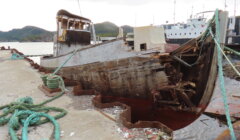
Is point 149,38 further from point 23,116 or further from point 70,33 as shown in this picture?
point 70,33

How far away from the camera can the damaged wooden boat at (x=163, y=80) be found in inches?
210

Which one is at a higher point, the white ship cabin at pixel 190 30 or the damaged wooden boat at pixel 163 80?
the white ship cabin at pixel 190 30

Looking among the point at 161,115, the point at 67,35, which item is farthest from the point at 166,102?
the point at 67,35

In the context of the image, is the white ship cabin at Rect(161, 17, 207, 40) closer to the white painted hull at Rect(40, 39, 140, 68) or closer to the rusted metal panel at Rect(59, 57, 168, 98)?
the white painted hull at Rect(40, 39, 140, 68)

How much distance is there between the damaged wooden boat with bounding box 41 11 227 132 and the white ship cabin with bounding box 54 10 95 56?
3.73 meters

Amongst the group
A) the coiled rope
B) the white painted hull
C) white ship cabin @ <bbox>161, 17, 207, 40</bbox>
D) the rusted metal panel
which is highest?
white ship cabin @ <bbox>161, 17, 207, 40</bbox>

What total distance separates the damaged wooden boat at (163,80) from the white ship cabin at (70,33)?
3.73 meters

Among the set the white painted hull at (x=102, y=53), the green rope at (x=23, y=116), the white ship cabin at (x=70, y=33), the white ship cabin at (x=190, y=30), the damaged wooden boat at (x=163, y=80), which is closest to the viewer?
the green rope at (x=23, y=116)

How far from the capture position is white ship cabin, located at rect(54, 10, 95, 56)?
9.44 metres

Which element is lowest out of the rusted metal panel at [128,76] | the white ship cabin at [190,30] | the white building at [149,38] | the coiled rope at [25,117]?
the coiled rope at [25,117]

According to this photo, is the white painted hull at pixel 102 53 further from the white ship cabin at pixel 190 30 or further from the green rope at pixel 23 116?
the white ship cabin at pixel 190 30

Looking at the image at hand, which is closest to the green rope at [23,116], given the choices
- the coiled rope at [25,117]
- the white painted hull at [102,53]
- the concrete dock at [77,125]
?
the coiled rope at [25,117]

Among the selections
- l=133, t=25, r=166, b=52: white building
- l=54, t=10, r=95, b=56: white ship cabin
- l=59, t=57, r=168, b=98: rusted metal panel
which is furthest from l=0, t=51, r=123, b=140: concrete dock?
l=54, t=10, r=95, b=56: white ship cabin

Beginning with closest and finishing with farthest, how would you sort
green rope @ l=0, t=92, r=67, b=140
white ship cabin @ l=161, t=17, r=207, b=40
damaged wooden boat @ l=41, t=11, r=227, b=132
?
green rope @ l=0, t=92, r=67, b=140
damaged wooden boat @ l=41, t=11, r=227, b=132
white ship cabin @ l=161, t=17, r=207, b=40
